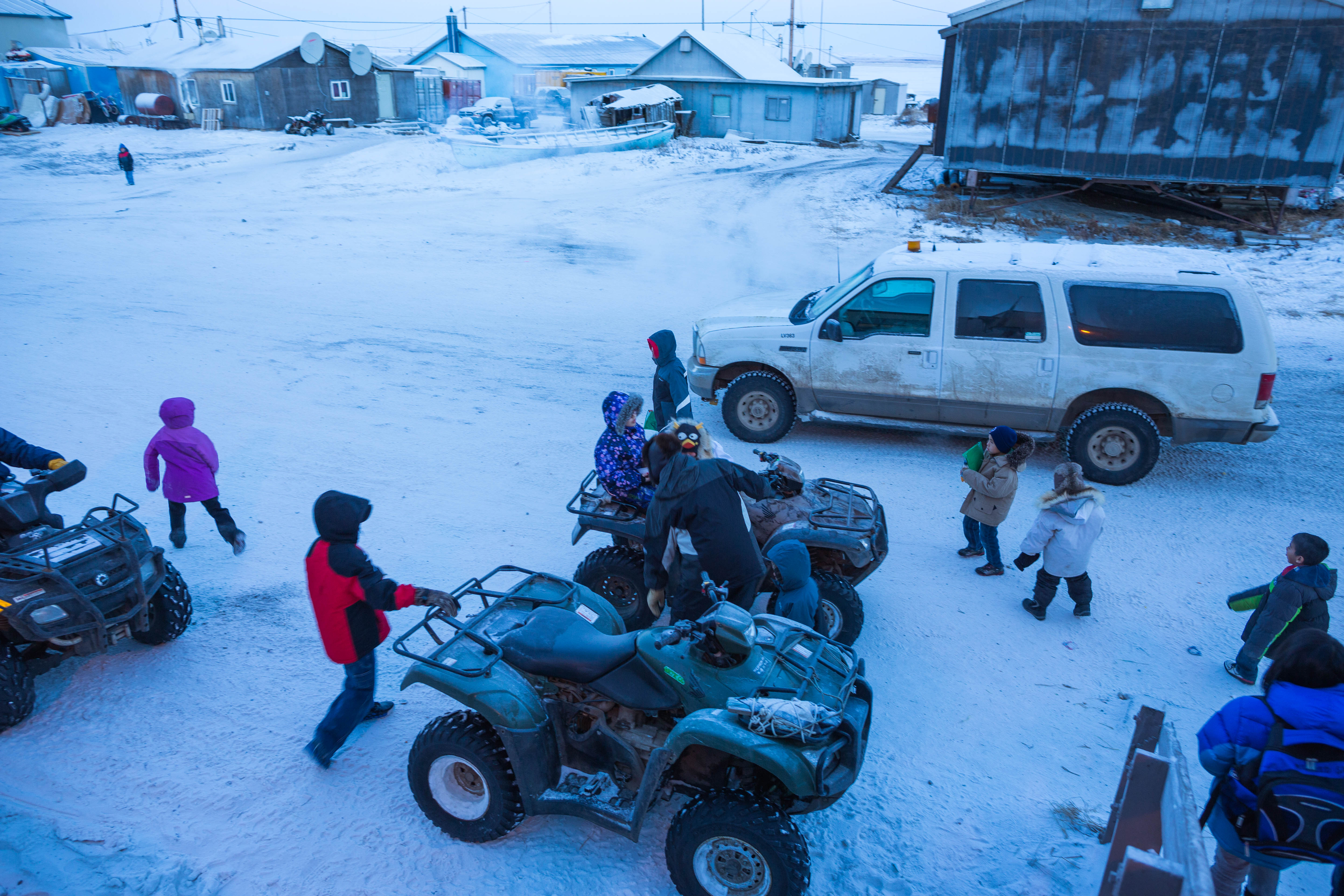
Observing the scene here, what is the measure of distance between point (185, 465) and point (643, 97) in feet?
95.2

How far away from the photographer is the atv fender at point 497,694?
3.63 m

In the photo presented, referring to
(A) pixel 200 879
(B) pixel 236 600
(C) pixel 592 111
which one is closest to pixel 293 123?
(C) pixel 592 111

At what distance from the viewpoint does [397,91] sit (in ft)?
136

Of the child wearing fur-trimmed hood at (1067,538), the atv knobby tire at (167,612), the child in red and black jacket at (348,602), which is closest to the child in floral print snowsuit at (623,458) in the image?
the child in red and black jacket at (348,602)

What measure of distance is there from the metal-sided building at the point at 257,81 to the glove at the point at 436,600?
39843mm

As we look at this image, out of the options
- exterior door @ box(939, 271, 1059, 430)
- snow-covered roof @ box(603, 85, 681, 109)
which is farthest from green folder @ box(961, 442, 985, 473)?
snow-covered roof @ box(603, 85, 681, 109)

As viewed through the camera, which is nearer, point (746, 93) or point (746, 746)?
point (746, 746)

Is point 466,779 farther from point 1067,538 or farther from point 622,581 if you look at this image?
point 1067,538

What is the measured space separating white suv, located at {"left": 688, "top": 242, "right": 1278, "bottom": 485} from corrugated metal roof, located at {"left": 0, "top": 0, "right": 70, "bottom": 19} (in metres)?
62.6

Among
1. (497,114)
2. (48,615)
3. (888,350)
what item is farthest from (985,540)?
(497,114)

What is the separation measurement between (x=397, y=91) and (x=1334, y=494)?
144 ft

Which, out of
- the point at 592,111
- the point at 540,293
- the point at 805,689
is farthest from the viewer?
the point at 592,111

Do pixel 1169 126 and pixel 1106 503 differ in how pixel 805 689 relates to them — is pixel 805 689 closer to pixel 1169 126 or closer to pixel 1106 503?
pixel 1106 503

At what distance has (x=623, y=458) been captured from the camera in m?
5.55
